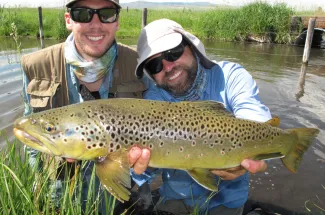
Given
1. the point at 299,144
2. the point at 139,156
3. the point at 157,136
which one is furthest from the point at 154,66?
the point at 299,144

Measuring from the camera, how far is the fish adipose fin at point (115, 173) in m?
2.51

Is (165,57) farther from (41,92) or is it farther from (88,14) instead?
(41,92)

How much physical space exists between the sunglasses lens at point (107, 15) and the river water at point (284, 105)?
1715mm

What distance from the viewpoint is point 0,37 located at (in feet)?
78.6

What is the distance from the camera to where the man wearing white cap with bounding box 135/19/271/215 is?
346 cm

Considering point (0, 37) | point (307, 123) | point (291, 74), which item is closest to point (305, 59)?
point (291, 74)

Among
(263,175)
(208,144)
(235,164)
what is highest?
(208,144)

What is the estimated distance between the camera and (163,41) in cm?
347

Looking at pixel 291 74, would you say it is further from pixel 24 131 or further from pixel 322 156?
pixel 24 131

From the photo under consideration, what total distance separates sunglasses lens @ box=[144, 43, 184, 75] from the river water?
1.85m

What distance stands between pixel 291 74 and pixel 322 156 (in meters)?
7.93

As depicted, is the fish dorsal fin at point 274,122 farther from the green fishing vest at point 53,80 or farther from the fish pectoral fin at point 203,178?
the green fishing vest at point 53,80

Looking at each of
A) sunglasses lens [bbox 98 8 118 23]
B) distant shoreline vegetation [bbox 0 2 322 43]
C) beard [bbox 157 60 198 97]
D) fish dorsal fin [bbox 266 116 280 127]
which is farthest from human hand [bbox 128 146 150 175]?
distant shoreline vegetation [bbox 0 2 322 43]

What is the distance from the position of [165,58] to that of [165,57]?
0.04 ft
